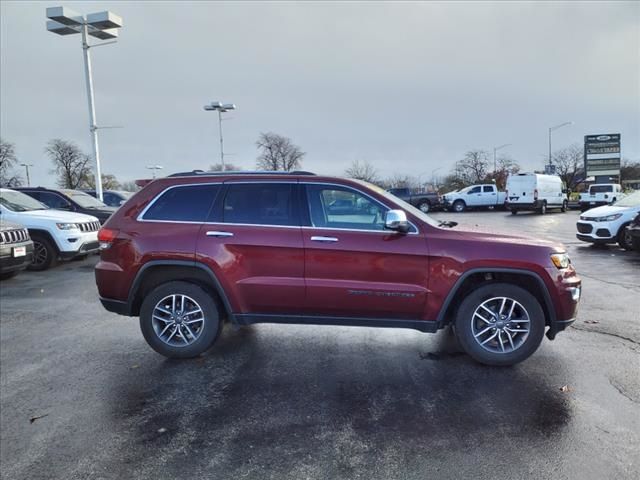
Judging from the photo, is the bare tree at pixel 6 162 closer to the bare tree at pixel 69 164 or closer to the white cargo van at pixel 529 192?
the bare tree at pixel 69 164

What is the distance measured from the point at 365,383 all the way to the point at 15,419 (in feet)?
9.49

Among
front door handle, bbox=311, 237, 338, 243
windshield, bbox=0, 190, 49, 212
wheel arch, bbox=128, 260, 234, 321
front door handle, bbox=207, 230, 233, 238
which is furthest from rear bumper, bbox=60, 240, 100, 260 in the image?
front door handle, bbox=311, 237, 338, 243

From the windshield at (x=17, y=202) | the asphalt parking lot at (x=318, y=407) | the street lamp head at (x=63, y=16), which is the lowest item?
Answer: the asphalt parking lot at (x=318, y=407)

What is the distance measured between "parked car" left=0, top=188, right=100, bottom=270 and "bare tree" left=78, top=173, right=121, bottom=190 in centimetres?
6028

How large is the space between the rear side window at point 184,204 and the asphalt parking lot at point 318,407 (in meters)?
1.51

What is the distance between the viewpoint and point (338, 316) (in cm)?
420

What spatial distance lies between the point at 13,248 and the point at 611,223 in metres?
14.1

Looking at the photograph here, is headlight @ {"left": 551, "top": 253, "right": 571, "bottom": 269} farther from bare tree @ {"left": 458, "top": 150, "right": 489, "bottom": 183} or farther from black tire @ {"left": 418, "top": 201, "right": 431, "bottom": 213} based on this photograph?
bare tree @ {"left": 458, "top": 150, "right": 489, "bottom": 183}

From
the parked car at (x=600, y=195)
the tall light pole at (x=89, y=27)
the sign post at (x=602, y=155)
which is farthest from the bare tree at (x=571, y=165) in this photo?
the tall light pole at (x=89, y=27)

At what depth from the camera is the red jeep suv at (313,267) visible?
4.05 metres

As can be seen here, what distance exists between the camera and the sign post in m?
51.3

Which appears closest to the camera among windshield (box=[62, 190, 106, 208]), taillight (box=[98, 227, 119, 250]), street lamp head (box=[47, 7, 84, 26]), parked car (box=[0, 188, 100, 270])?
taillight (box=[98, 227, 119, 250])

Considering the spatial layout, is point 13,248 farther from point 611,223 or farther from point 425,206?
point 425,206

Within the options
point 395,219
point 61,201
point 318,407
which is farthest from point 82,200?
point 318,407
